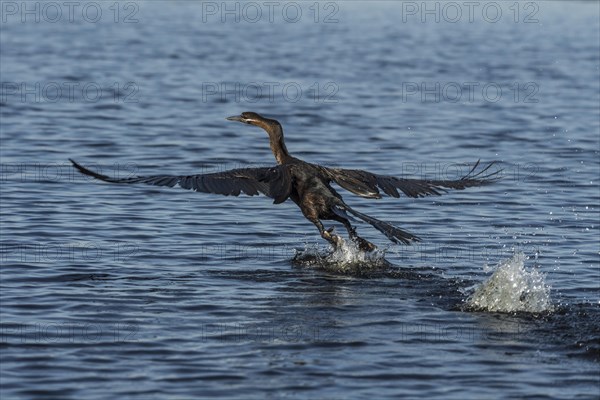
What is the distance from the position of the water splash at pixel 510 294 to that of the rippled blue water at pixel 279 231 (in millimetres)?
169

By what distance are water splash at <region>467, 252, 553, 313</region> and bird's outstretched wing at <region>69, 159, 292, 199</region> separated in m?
2.12

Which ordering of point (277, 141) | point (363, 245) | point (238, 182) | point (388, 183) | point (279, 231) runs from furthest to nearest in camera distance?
point (279, 231), point (277, 141), point (388, 183), point (363, 245), point (238, 182)

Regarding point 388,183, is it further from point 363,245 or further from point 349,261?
point 349,261

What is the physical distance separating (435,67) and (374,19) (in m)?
13.8

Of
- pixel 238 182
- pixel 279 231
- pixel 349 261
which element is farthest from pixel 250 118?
pixel 349 261

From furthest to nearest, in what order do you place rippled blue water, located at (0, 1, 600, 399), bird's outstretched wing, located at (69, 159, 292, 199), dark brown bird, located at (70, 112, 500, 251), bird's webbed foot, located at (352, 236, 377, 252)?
bird's webbed foot, located at (352, 236, 377, 252) < dark brown bird, located at (70, 112, 500, 251) < bird's outstretched wing, located at (69, 159, 292, 199) < rippled blue water, located at (0, 1, 600, 399)

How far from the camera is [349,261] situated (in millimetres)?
12766

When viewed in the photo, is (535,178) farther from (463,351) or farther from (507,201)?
(463,351)

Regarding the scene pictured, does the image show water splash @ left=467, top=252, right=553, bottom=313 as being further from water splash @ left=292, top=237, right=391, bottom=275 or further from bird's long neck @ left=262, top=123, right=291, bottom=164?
bird's long neck @ left=262, top=123, right=291, bottom=164

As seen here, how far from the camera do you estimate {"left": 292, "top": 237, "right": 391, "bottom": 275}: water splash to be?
12.7m

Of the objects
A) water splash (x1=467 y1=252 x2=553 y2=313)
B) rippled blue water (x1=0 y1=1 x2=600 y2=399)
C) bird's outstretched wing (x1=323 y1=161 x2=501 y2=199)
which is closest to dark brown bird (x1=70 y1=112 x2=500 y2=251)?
bird's outstretched wing (x1=323 y1=161 x2=501 y2=199)

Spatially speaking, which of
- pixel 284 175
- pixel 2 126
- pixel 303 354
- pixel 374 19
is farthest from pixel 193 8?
pixel 303 354

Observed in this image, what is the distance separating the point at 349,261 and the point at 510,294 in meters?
2.22

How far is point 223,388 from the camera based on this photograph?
8.84m
